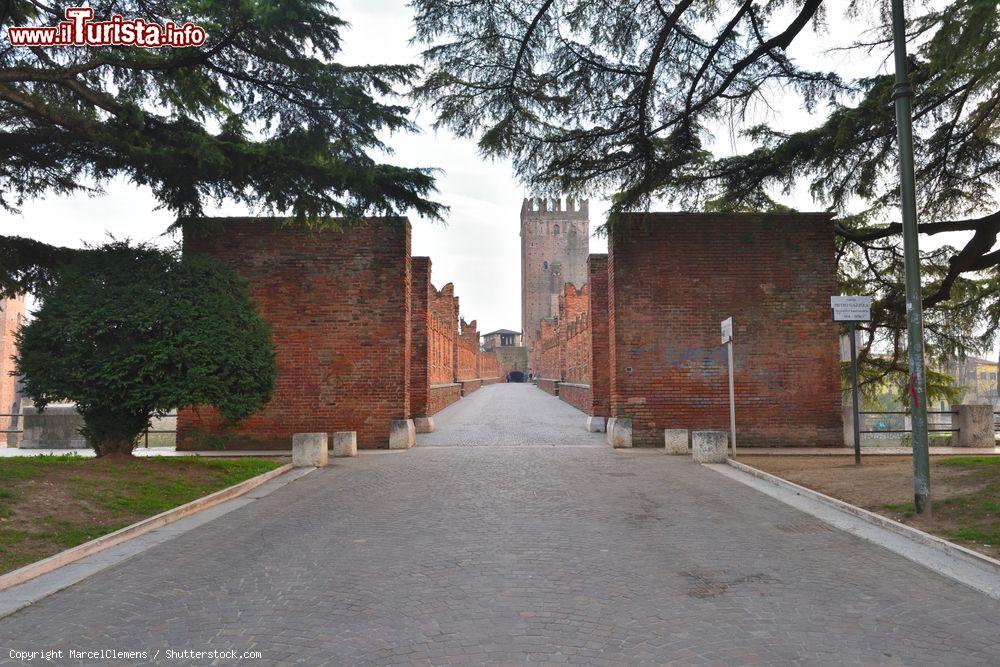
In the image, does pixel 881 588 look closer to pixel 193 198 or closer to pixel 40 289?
pixel 193 198

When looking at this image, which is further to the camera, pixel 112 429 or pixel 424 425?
pixel 424 425

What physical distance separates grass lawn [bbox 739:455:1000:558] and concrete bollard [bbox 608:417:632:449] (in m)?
2.26

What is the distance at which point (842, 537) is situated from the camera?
5727mm

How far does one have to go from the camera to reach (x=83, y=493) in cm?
680

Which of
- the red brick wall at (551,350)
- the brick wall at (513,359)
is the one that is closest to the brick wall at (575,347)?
the red brick wall at (551,350)

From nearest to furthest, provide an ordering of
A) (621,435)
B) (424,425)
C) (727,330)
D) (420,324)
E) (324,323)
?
(727,330) < (621,435) < (324,323) < (424,425) < (420,324)

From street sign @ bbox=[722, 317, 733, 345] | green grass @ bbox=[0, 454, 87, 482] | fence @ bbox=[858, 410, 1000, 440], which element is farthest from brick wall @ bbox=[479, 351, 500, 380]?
green grass @ bbox=[0, 454, 87, 482]

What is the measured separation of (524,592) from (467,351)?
42928 millimetres

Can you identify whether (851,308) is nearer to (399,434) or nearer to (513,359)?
(399,434)

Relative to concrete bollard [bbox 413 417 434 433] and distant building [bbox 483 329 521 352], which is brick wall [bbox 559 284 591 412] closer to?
concrete bollard [bbox 413 417 434 433]

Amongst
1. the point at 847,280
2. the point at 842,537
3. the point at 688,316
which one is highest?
the point at 847,280

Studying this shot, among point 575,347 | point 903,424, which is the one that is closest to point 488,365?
point 575,347

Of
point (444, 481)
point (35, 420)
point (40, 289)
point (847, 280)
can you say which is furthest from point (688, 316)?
point (35, 420)

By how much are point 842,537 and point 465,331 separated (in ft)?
146
